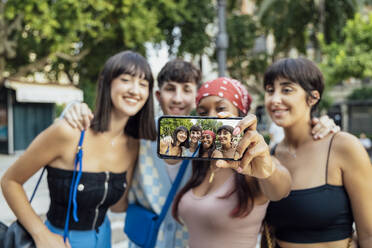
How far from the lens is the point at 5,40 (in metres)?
10.6

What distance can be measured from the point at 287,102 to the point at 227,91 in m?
0.38

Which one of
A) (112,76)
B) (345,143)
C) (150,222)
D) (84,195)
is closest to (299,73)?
(345,143)

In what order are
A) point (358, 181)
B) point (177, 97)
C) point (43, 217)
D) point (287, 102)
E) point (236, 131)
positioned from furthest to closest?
point (43, 217)
point (177, 97)
point (287, 102)
point (358, 181)
point (236, 131)

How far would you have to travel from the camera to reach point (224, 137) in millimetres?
1438

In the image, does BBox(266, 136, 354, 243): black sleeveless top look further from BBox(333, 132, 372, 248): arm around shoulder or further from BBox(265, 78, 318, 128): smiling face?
BBox(265, 78, 318, 128): smiling face

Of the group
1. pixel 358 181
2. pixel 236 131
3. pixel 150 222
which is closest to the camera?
pixel 236 131

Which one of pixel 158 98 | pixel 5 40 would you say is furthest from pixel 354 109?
pixel 158 98

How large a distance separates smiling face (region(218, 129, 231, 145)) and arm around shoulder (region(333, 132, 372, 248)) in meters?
0.92

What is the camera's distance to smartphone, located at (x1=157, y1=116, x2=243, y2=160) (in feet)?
4.72

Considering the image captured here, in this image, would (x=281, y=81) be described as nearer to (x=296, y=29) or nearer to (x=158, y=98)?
(x=158, y=98)

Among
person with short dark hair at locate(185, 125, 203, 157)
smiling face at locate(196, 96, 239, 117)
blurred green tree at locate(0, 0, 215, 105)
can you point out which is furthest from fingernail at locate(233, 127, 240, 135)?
blurred green tree at locate(0, 0, 215, 105)

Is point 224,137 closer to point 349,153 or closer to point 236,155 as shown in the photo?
point 236,155

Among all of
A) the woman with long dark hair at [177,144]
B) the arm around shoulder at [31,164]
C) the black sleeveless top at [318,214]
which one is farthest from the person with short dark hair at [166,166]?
the woman with long dark hair at [177,144]

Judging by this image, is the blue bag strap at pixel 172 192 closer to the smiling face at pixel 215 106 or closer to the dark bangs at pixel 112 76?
the dark bangs at pixel 112 76
